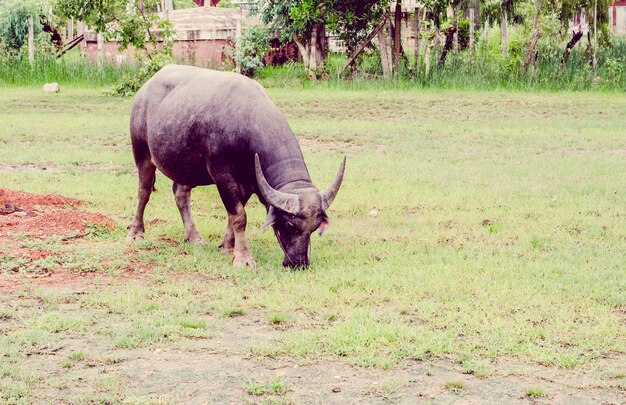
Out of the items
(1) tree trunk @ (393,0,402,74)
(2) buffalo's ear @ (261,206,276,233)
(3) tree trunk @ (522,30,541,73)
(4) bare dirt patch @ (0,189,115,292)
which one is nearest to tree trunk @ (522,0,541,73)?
(3) tree trunk @ (522,30,541,73)

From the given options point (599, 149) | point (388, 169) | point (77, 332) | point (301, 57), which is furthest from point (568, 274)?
point (301, 57)

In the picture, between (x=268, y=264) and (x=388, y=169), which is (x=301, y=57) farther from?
(x=268, y=264)

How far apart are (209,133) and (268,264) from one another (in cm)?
124

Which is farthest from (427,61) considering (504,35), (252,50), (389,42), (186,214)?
(186,214)

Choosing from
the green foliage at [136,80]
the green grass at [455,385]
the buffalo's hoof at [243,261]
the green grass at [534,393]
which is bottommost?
the green grass at [534,393]

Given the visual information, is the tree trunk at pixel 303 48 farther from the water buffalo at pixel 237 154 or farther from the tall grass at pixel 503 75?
the water buffalo at pixel 237 154

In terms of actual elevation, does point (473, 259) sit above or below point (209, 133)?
below

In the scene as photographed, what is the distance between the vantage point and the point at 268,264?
7.99 m

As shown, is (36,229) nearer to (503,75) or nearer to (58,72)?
(503,75)

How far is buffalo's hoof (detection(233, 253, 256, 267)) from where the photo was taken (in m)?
7.91

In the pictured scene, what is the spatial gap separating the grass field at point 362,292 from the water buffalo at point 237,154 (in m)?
0.39

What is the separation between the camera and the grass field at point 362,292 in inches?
213

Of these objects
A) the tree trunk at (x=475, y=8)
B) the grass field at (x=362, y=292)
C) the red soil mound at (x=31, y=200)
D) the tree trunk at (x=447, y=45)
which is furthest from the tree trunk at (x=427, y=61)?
the red soil mound at (x=31, y=200)

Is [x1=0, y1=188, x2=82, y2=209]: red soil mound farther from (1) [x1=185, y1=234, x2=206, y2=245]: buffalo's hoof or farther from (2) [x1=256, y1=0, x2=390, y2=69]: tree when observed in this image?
(2) [x1=256, y1=0, x2=390, y2=69]: tree
